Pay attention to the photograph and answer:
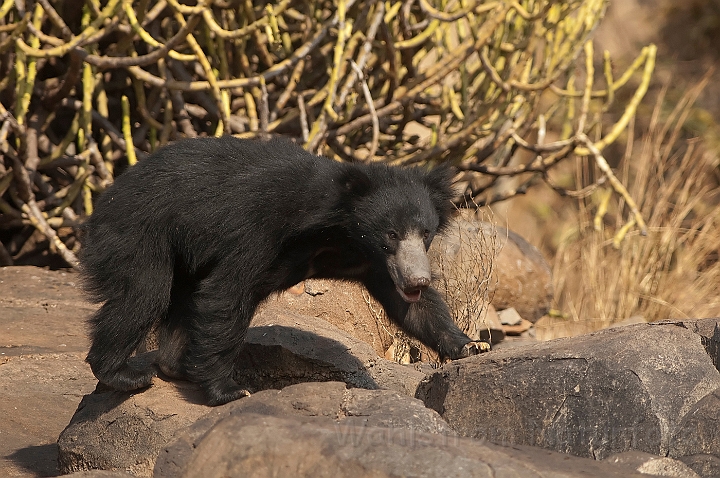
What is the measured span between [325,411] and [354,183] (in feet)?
3.37

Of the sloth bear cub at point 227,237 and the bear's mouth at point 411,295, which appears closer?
the bear's mouth at point 411,295

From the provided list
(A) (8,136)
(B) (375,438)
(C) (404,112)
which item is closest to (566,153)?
(C) (404,112)

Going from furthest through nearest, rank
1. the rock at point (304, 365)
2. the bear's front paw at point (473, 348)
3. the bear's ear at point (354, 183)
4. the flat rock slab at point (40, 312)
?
the flat rock slab at point (40, 312) < the rock at point (304, 365) < the bear's front paw at point (473, 348) < the bear's ear at point (354, 183)

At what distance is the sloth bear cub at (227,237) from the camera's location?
3803mm

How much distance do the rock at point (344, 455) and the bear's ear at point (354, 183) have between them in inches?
50.0

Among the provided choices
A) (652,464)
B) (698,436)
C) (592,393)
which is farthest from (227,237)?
(698,436)

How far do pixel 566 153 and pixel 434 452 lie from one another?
19.1ft

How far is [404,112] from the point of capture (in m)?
7.67

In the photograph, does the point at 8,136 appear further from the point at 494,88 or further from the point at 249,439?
the point at 249,439

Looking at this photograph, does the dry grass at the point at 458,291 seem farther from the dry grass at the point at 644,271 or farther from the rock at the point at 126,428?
the rock at the point at 126,428

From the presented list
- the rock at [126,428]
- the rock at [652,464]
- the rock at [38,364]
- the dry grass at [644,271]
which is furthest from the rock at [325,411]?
the dry grass at [644,271]

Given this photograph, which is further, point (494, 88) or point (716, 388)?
point (494, 88)

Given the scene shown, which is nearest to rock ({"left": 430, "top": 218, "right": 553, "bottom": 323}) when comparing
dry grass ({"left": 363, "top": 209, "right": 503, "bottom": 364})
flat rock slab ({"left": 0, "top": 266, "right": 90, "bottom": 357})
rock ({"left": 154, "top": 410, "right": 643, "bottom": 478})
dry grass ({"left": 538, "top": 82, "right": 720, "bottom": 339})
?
dry grass ({"left": 538, "top": 82, "right": 720, "bottom": 339})

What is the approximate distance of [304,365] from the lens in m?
4.38
